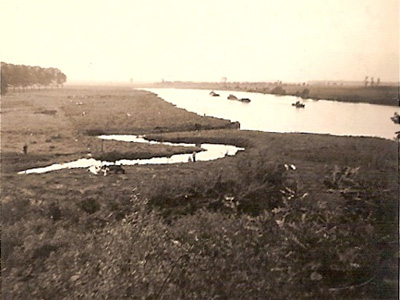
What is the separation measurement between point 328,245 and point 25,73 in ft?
9.75

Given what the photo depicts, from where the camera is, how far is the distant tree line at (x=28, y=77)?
111 inches

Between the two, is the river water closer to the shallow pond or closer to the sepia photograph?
the sepia photograph

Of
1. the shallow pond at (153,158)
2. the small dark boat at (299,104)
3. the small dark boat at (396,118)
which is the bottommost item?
the shallow pond at (153,158)

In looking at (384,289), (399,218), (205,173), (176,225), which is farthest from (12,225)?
(399,218)

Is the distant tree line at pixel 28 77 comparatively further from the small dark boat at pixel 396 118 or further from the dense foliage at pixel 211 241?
the small dark boat at pixel 396 118

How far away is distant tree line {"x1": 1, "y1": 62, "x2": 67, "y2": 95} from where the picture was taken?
282 cm

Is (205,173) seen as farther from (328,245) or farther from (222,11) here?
(222,11)

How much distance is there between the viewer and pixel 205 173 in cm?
288

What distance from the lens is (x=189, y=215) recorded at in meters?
2.75

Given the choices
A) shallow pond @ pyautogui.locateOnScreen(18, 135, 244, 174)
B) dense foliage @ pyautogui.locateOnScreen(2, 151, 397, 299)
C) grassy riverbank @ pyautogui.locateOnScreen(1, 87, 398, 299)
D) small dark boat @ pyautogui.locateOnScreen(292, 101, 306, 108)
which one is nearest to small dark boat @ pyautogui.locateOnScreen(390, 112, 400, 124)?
grassy riverbank @ pyautogui.locateOnScreen(1, 87, 398, 299)

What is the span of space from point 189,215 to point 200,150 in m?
0.69

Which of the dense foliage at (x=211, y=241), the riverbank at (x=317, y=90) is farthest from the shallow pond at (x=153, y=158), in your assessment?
the riverbank at (x=317, y=90)

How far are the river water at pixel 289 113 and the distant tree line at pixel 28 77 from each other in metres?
0.90

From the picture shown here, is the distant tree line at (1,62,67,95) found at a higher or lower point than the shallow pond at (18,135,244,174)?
higher
